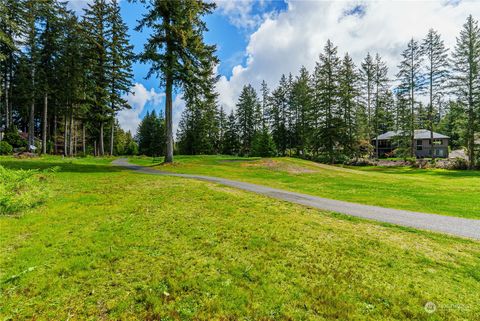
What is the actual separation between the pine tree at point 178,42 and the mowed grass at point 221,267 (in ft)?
45.4

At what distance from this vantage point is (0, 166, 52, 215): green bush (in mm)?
6187

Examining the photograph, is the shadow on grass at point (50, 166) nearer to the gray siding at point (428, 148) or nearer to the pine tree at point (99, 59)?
the pine tree at point (99, 59)

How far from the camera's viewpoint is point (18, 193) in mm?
7289

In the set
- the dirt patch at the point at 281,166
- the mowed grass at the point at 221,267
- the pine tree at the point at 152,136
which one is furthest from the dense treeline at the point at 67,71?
the pine tree at the point at 152,136

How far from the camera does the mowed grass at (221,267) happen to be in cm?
310

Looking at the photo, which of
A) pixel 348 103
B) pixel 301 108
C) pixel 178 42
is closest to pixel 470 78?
pixel 348 103

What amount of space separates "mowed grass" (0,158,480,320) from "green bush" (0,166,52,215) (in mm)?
473

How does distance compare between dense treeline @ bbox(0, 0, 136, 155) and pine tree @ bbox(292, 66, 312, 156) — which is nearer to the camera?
dense treeline @ bbox(0, 0, 136, 155)

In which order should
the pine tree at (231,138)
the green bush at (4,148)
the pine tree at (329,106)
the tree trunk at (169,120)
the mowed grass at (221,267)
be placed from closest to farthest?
the mowed grass at (221,267)
the tree trunk at (169,120)
the green bush at (4,148)
the pine tree at (329,106)
the pine tree at (231,138)

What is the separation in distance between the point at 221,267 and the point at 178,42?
18.3m

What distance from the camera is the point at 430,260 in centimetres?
459

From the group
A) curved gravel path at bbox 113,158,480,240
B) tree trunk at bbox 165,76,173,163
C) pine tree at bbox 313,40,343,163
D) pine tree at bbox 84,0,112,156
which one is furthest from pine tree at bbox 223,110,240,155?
curved gravel path at bbox 113,158,480,240

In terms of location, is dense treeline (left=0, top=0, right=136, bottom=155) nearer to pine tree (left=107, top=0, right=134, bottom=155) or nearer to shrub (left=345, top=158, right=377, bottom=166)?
pine tree (left=107, top=0, right=134, bottom=155)

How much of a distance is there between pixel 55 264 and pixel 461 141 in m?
43.0
